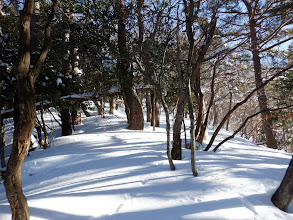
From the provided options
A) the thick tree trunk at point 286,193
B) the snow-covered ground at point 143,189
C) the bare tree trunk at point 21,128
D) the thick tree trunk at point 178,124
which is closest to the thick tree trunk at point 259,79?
the thick tree trunk at point 178,124

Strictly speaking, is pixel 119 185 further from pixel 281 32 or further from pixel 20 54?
pixel 281 32

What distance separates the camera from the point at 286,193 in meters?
2.21

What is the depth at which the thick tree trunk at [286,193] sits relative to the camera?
217cm

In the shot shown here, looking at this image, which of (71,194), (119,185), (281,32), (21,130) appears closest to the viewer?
(21,130)

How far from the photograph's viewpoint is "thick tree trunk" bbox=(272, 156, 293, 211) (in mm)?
2174

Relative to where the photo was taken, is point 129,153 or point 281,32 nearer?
point 129,153

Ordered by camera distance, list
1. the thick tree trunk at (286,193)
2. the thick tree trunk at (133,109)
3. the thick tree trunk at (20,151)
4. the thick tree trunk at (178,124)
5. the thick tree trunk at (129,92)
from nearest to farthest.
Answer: the thick tree trunk at (20,151)
the thick tree trunk at (286,193)
the thick tree trunk at (178,124)
the thick tree trunk at (129,92)
the thick tree trunk at (133,109)

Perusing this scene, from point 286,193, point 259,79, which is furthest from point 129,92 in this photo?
point 286,193

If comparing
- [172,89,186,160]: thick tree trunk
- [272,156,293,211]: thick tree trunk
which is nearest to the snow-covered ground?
[272,156,293,211]: thick tree trunk

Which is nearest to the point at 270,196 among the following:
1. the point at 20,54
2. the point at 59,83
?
the point at 20,54

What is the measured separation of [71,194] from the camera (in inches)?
106

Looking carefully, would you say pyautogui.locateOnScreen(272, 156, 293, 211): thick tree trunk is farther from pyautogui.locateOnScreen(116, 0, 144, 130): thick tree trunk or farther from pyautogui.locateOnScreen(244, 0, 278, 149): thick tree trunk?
pyautogui.locateOnScreen(116, 0, 144, 130): thick tree trunk

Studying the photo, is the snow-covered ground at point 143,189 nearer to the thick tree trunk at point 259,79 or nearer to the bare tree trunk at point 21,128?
the bare tree trunk at point 21,128

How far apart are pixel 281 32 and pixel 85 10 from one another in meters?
8.33
